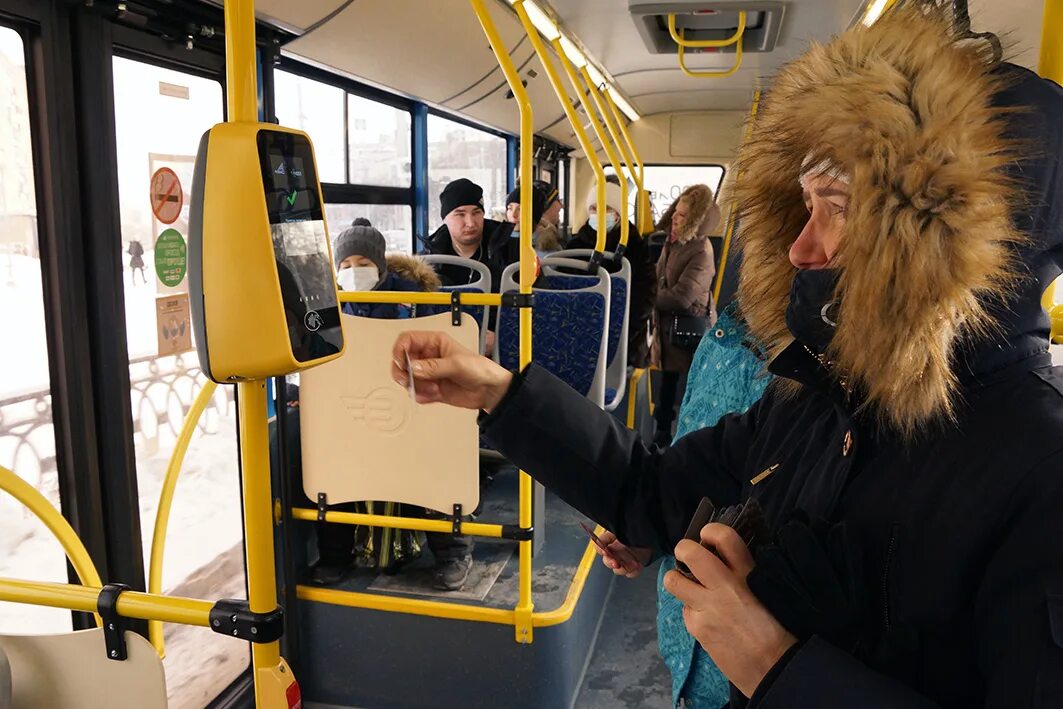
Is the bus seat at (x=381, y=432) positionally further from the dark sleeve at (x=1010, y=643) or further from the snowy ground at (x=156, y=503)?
the dark sleeve at (x=1010, y=643)

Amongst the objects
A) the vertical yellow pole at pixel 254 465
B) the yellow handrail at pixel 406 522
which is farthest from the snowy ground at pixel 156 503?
the vertical yellow pole at pixel 254 465

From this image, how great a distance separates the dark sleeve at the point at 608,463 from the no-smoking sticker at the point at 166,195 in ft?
4.80

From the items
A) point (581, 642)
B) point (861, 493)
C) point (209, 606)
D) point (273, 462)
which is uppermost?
point (861, 493)

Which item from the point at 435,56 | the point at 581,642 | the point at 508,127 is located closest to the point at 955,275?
the point at 581,642

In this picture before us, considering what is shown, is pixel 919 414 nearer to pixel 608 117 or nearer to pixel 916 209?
pixel 916 209

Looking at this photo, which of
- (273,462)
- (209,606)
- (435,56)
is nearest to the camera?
(209,606)

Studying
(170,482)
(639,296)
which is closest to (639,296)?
(639,296)

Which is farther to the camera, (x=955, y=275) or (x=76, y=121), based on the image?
(x=76, y=121)

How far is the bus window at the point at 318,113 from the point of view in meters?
3.45

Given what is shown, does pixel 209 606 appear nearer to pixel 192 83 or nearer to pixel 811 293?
pixel 811 293

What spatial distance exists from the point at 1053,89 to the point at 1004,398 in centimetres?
34

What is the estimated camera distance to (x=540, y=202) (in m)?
5.58

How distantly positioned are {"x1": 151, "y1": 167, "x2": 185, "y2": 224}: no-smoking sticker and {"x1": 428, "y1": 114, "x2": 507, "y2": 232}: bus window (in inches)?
81.9

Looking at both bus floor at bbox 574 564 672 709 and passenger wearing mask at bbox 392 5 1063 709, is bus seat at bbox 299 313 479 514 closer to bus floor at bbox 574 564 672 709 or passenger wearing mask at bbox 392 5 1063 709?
bus floor at bbox 574 564 672 709
